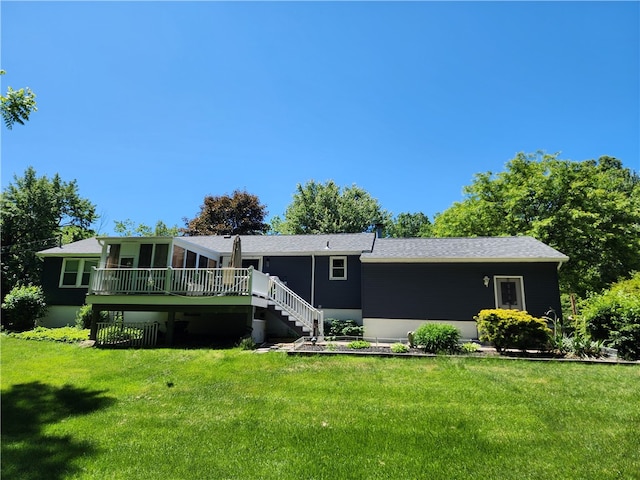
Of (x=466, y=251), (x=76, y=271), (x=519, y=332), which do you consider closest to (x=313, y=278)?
(x=466, y=251)

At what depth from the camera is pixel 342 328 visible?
15.1 m

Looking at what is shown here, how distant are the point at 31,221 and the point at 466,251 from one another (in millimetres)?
29500

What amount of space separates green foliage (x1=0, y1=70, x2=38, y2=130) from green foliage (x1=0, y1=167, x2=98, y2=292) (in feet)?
63.9

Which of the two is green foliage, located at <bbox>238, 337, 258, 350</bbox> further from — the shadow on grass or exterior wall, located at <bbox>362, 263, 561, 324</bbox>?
exterior wall, located at <bbox>362, 263, 561, 324</bbox>

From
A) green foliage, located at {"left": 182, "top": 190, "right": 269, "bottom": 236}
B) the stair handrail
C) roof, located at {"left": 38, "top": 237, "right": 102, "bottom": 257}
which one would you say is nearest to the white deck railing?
the stair handrail

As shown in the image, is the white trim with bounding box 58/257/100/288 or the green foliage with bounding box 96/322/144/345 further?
the white trim with bounding box 58/257/100/288

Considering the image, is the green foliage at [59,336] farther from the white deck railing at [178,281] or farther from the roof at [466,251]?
the roof at [466,251]

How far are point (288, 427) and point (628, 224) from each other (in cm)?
2383

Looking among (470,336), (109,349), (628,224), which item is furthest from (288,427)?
(628,224)

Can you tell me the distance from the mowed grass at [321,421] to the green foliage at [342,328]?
260 inches

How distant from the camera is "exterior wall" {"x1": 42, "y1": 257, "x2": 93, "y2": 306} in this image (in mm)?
17156

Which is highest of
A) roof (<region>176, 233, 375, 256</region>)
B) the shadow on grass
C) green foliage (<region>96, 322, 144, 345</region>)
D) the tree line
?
the tree line

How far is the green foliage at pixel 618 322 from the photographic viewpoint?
9055mm

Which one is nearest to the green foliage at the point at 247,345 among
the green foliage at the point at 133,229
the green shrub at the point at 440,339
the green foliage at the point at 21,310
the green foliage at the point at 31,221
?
the green shrub at the point at 440,339
